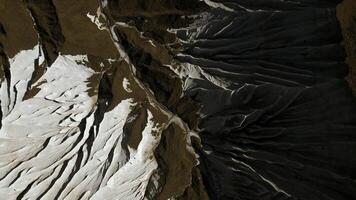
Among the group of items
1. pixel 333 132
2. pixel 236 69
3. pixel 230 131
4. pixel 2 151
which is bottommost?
pixel 333 132

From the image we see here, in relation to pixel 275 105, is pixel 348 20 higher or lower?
higher

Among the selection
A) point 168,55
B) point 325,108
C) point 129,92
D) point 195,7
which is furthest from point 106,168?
point 325,108

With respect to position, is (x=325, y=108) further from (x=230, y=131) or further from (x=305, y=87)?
(x=230, y=131)

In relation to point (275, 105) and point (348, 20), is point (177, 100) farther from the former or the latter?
point (348, 20)

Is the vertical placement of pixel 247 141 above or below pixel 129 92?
below

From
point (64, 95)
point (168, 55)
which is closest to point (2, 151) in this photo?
point (64, 95)

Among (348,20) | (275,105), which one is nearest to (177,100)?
(275,105)

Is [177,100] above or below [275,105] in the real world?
above
